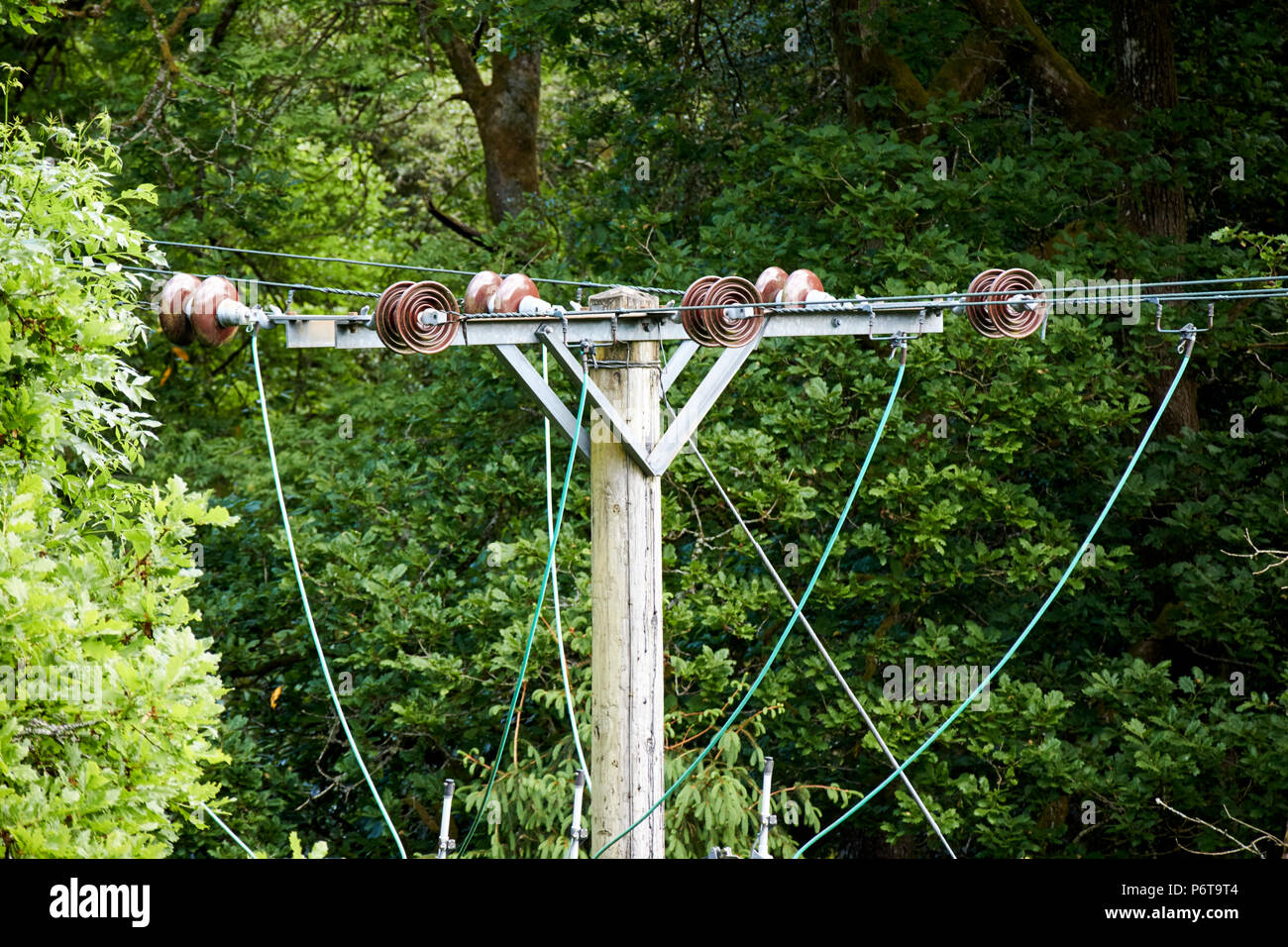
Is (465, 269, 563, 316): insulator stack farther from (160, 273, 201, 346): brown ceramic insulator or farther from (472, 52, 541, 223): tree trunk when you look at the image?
(472, 52, 541, 223): tree trunk

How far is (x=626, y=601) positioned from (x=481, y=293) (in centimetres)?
116

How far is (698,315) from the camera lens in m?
4.91

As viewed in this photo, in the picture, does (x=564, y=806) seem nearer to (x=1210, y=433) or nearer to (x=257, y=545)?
(x=257, y=545)

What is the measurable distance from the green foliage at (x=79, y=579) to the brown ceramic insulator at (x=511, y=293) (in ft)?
3.81

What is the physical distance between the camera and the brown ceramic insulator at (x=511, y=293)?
4.80 m

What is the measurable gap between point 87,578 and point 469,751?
182 inches

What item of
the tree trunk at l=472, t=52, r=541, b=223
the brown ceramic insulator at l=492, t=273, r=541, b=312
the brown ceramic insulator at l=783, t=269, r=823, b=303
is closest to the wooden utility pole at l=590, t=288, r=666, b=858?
the brown ceramic insulator at l=492, t=273, r=541, b=312

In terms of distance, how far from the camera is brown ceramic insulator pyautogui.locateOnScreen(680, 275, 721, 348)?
4906 mm

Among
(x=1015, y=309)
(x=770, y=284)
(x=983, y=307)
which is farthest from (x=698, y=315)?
(x=1015, y=309)

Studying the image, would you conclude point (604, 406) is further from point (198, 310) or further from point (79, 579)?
point (79, 579)

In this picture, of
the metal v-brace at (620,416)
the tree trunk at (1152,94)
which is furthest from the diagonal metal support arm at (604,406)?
the tree trunk at (1152,94)

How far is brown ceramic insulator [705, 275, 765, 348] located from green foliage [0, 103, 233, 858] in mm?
1775

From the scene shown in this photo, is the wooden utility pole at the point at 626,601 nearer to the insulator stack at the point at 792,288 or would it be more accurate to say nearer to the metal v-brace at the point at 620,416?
the metal v-brace at the point at 620,416
